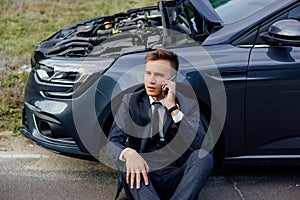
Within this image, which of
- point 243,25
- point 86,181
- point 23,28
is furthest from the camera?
point 23,28

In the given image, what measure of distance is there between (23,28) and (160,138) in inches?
215

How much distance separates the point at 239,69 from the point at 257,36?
0.27 meters

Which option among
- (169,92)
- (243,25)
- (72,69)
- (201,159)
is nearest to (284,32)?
(243,25)

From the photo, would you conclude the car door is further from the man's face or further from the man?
the man's face

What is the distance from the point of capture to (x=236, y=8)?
3.80 m

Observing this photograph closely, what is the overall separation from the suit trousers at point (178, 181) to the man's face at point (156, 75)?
438mm

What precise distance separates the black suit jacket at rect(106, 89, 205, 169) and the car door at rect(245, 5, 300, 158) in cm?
44

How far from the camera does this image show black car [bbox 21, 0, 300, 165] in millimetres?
3385

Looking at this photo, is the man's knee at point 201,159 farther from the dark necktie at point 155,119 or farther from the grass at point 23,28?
the grass at point 23,28

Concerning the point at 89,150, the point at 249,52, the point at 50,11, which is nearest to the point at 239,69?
the point at 249,52

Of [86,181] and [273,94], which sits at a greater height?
[273,94]

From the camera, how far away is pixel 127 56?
140 inches

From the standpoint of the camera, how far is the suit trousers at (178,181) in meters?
3.04

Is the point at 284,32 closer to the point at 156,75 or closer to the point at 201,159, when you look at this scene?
the point at 156,75
